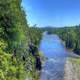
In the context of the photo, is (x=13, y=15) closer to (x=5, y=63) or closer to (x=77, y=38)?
(x=5, y=63)

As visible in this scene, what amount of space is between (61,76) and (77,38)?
64.2 metres

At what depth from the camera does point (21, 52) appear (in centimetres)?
3484

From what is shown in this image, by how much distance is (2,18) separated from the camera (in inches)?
1056

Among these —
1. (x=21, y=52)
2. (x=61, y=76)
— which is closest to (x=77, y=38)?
(x=61, y=76)

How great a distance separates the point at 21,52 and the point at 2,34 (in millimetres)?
9240

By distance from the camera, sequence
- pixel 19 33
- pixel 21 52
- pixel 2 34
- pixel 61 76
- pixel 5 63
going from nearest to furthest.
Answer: pixel 5 63 → pixel 2 34 → pixel 19 33 → pixel 21 52 → pixel 61 76

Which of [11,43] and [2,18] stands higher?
[2,18]

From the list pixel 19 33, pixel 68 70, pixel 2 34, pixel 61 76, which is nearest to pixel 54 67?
pixel 68 70

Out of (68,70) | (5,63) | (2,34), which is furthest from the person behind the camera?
(68,70)

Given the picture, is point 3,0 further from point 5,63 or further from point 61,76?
point 61,76

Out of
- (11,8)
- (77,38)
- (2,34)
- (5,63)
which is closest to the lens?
(5,63)

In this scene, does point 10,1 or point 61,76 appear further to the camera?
point 61,76

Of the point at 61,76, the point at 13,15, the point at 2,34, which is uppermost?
the point at 13,15

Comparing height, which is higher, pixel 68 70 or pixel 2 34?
pixel 2 34
